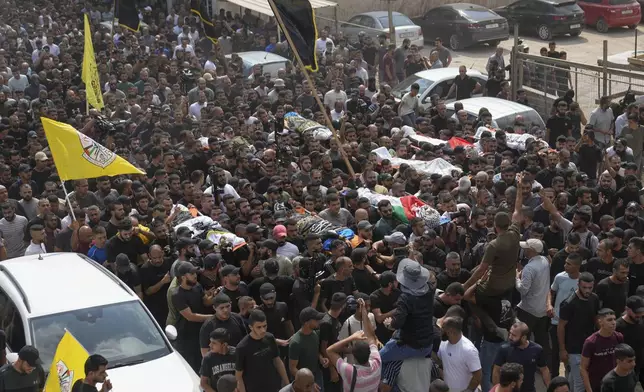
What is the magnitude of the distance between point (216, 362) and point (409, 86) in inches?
502

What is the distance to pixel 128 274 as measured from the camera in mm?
10242

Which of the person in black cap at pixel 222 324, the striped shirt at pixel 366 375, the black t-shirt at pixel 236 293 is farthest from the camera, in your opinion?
the black t-shirt at pixel 236 293

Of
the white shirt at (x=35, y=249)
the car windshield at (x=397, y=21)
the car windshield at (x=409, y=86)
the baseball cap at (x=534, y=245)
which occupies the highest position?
the baseball cap at (x=534, y=245)

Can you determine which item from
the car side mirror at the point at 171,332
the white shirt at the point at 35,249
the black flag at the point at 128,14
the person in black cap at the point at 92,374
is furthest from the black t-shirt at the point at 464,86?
the person in black cap at the point at 92,374

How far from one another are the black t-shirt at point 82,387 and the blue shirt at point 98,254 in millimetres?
3413

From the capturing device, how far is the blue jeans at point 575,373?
9.03m

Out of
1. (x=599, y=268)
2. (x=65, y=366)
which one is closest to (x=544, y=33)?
(x=599, y=268)

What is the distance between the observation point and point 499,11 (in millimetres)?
32625

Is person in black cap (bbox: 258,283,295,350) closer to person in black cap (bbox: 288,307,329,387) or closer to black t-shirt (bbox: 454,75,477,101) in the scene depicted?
person in black cap (bbox: 288,307,329,387)

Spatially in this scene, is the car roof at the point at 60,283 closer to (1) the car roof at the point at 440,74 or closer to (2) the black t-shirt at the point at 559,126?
(2) the black t-shirt at the point at 559,126

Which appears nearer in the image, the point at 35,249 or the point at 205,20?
the point at 35,249

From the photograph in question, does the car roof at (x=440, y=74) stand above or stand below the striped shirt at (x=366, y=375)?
below

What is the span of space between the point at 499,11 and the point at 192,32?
1023 centimetres

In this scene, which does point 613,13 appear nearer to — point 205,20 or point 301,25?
point 205,20
